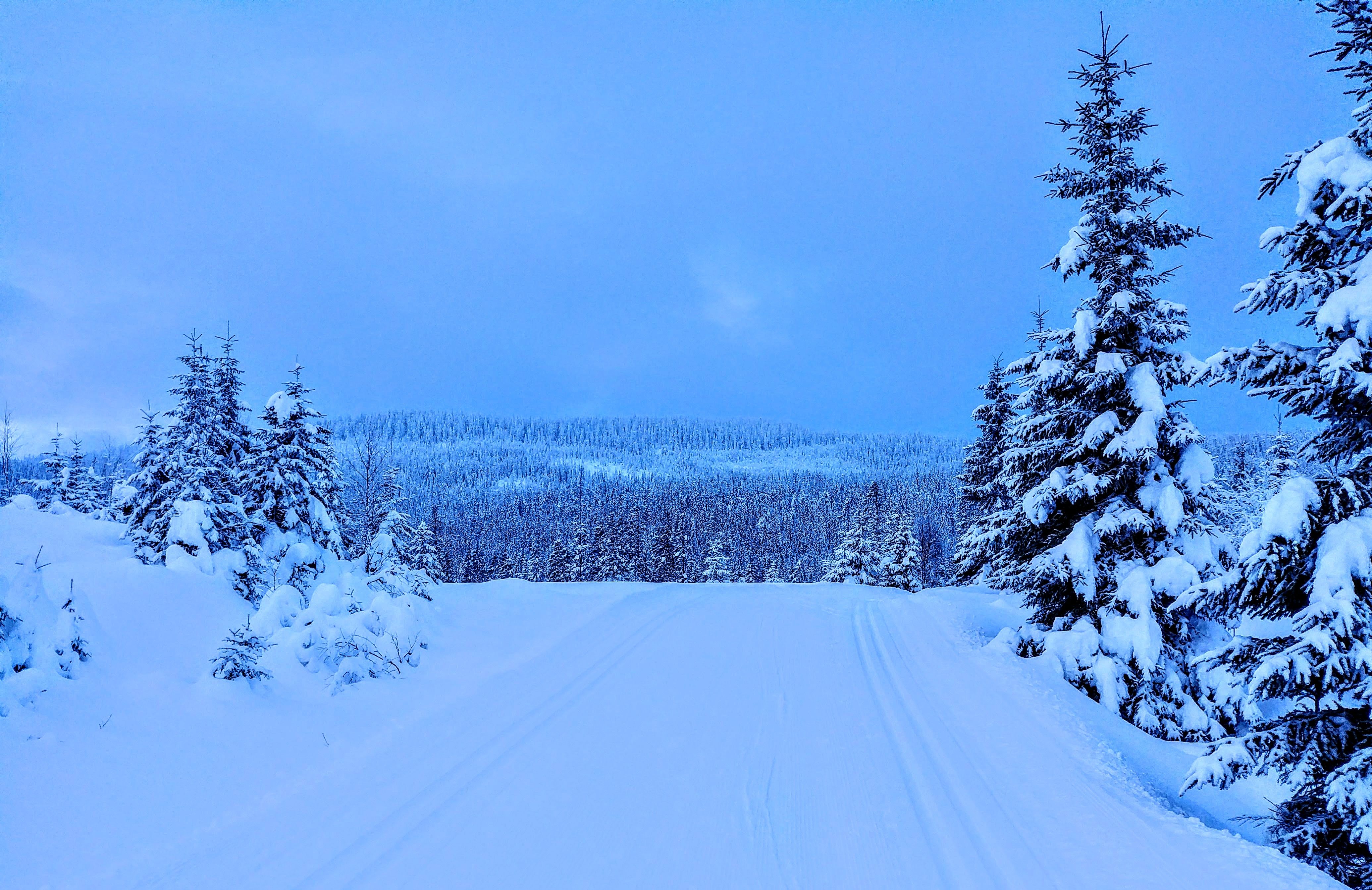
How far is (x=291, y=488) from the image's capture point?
17078mm

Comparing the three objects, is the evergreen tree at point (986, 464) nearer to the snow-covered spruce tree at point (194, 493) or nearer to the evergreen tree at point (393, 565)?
the evergreen tree at point (393, 565)

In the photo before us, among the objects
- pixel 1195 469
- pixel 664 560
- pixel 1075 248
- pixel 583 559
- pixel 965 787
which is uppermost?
pixel 1075 248

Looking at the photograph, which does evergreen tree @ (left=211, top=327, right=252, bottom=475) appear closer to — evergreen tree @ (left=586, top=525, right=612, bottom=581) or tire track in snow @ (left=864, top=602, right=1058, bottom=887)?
tire track in snow @ (left=864, top=602, right=1058, bottom=887)

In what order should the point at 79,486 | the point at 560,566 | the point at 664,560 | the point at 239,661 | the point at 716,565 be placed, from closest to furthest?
the point at 239,661, the point at 79,486, the point at 560,566, the point at 716,565, the point at 664,560

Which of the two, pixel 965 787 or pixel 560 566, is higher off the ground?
pixel 965 787

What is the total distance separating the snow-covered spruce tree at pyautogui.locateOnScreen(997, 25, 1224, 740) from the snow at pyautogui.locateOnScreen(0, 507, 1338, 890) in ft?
3.75

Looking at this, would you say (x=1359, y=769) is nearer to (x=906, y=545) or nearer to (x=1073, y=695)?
(x=1073, y=695)

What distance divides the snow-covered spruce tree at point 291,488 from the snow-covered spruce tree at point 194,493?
730 millimetres

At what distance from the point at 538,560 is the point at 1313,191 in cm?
6961

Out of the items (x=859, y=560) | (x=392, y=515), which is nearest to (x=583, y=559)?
(x=859, y=560)

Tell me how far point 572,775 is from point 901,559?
3679 centimetres

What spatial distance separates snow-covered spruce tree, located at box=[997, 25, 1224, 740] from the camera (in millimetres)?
9172

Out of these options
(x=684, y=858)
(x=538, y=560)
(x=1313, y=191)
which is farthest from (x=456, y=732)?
(x=538, y=560)

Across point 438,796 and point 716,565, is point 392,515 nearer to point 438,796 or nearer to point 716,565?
point 438,796
